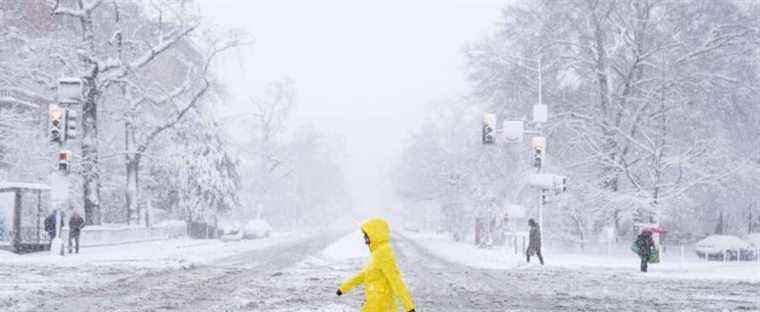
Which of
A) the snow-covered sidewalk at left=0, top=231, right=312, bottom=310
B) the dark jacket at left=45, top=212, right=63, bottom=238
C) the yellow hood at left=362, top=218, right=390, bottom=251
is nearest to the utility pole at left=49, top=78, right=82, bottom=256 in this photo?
the dark jacket at left=45, top=212, right=63, bottom=238

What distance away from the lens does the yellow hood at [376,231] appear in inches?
341

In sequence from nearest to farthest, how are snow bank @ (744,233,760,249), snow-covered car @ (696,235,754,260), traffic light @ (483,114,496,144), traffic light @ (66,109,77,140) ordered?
traffic light @ (66,109,77,140)
traffic light @ (483,114,496,144)
snow-covered car @ (696,235,754,260)
snow bank @ (744,233,760,249)

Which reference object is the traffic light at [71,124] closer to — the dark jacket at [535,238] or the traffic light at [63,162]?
the traffic light at [63,162]

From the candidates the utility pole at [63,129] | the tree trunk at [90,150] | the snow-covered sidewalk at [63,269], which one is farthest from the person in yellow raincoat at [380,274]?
the tree trunk at [90,150]

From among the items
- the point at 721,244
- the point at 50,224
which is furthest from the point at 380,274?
the point at 721,244

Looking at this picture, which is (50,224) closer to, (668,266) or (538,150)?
(538,150)

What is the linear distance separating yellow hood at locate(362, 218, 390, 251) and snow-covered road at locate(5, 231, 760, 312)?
4874 millimetres

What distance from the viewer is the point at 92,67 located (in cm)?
3603

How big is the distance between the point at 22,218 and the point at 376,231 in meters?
25.0

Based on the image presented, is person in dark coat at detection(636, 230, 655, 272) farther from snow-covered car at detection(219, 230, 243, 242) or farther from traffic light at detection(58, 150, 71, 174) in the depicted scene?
snow-covered car at detection(219, 230, 243, 242)

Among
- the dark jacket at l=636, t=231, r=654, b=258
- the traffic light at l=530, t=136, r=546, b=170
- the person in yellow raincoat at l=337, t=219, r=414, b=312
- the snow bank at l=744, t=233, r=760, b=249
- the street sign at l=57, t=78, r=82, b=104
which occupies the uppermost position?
the street sign at l=57, t=78, r=82, b=104

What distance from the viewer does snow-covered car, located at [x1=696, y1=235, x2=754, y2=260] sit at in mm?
37375

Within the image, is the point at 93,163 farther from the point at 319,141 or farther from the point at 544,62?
the point at 319,141

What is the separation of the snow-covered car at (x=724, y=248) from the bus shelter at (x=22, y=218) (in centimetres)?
2569
